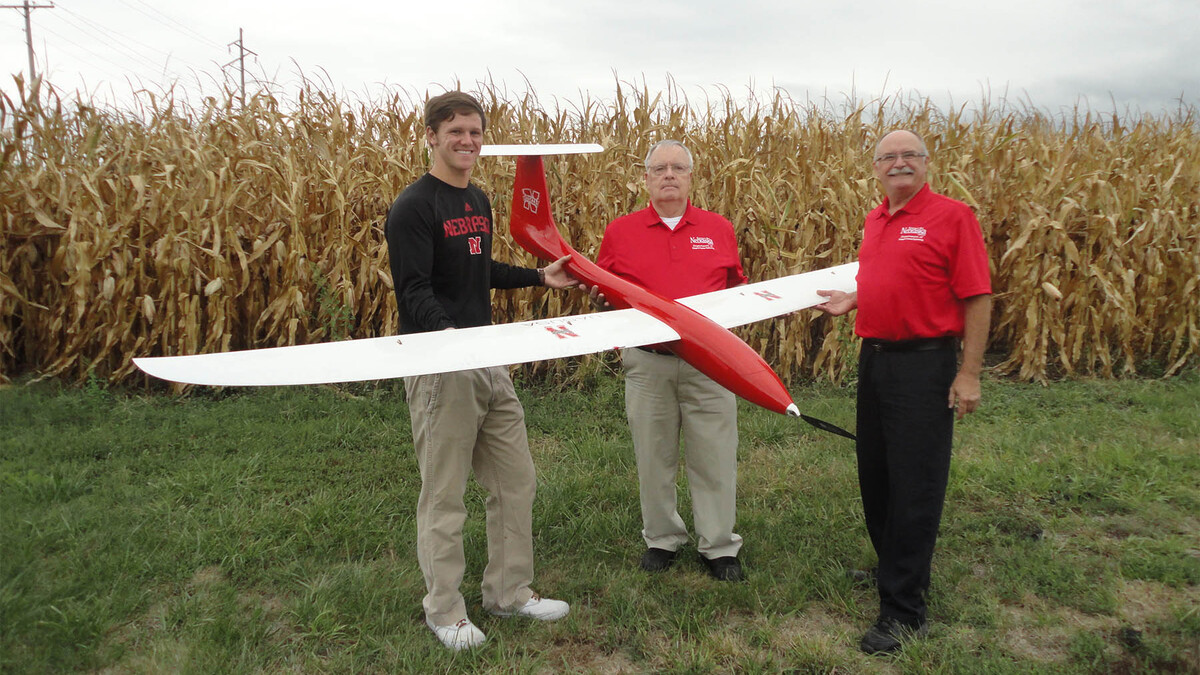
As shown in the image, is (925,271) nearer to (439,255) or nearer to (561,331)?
(561,331)

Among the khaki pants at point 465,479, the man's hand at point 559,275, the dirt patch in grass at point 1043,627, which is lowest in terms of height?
the dirt patch in grass at point 1043,627

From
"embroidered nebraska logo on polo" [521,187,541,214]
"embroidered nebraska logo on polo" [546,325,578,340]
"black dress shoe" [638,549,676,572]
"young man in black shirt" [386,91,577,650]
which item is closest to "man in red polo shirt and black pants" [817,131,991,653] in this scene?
"black dress shoe" [638,549,676,572]

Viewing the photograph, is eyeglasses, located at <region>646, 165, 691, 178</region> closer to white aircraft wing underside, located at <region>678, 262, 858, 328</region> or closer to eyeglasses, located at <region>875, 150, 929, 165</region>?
white aircraft wing underside, located at <region>678, 262, 858, 328</region>

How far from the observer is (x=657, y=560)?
3738 mm

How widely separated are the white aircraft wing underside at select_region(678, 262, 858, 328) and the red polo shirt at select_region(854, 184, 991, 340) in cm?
39

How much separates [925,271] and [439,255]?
6.67 feet

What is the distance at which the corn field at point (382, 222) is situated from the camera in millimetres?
6301

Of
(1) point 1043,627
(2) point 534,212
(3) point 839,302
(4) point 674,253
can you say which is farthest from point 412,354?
(1) point 1043,627

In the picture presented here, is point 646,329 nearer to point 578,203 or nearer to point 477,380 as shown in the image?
point 477,380

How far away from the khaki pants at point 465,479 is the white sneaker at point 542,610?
0.04 metres

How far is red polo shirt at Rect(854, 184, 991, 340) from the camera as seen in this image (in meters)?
2.87

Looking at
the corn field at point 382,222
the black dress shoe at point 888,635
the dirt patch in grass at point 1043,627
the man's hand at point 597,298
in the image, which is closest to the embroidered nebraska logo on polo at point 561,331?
the man's hand at point 597,298

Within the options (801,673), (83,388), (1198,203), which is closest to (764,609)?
(801,673)

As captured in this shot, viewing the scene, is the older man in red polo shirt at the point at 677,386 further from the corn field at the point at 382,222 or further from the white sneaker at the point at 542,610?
the corn field at the point at 382,222
